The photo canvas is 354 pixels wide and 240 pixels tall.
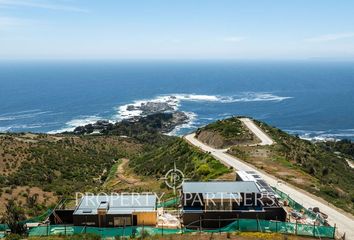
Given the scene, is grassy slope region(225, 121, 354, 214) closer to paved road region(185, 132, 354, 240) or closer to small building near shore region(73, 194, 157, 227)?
paved road region(185, 132, 354, 240)

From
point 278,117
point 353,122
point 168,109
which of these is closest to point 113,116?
point 168,109

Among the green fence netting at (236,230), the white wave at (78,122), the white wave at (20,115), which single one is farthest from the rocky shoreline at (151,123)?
the green fence netting at (236,230)

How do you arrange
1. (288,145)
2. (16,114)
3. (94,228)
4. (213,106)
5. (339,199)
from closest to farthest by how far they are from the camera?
(94,228) → (339,199) → (288,145) → (16,114) → (213,106)

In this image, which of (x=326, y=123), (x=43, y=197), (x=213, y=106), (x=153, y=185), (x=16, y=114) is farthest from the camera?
(x=213, y=106)

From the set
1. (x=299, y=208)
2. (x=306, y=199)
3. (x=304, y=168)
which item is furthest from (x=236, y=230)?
(x=304, y=168)

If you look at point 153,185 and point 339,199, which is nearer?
point 339,199

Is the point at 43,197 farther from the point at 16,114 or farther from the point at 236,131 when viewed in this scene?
the point at 16,114
